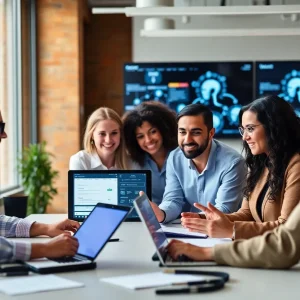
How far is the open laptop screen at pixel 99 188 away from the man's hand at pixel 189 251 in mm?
1313

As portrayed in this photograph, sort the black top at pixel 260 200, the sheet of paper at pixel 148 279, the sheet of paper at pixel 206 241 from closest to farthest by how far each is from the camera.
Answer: the sheet of paper at pixel 148 279 < the sheet of paper at pixel 206 241 < the black top at pixel 260 200

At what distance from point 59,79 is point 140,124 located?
3632 millimetres

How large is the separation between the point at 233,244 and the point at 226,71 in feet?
18.3

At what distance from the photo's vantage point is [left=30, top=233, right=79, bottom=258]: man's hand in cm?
269

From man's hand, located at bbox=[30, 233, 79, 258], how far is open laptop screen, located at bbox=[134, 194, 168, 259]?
0.31 meters

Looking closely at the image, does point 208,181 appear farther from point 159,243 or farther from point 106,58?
point 106,58

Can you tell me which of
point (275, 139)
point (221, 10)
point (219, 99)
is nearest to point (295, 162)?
point (275, 139)

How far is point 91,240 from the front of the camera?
277cm

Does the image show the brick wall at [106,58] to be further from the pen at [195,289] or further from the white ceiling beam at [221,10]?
the pen at [195,289]

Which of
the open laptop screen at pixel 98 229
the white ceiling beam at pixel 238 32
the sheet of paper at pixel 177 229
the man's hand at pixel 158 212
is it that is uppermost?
the white ceiling beam at pixel 238 32

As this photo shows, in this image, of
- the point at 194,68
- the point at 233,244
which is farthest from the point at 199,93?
the point at 233,244

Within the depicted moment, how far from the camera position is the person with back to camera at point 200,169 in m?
4.22

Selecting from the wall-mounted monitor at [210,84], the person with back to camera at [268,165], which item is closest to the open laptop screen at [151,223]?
the person with back to camera at [268,165]

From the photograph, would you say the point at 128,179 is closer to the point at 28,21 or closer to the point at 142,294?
the point at 142,294
